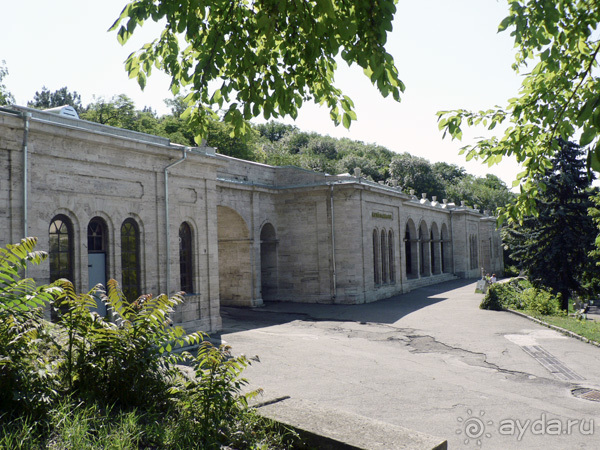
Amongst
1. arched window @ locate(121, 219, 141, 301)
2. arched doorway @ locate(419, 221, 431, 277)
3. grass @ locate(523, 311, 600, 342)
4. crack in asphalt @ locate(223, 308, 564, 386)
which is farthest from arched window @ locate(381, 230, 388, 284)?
arched window @ locate(121, 219, 141, 301)

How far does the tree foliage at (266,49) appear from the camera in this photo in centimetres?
476

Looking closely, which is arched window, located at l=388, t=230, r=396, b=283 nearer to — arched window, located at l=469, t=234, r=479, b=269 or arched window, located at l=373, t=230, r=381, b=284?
arched window, located at l=373, t=230, r=381, b=284

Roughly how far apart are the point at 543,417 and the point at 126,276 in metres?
11.6

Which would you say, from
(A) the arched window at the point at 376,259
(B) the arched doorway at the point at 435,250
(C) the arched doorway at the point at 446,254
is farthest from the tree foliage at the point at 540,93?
(C) the arched doorway at the point at 446,254

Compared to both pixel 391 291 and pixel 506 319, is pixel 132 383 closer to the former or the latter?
pixel 506 319

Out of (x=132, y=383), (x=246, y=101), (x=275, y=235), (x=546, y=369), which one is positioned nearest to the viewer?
(x=132, y=383)

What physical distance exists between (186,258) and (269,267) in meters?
10.3

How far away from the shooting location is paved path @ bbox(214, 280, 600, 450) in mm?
8398

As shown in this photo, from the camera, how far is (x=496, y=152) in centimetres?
699

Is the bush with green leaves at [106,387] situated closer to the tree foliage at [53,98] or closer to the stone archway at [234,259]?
the stone archway at [234,259]

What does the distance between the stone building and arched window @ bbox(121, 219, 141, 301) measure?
0.10 ft

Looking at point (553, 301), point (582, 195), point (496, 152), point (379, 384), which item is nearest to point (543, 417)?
point (379, 384)

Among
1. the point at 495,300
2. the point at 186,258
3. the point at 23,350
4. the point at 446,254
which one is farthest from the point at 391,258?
the point at 23,350

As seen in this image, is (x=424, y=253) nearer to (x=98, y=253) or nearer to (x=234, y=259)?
(x=234, y=259)
